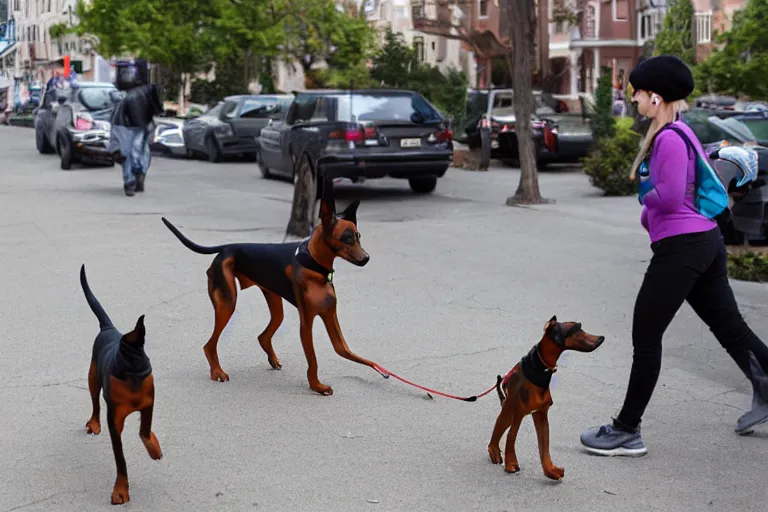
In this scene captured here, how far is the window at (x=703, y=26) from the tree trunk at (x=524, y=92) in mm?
32109

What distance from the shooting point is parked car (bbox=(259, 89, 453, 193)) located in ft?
59.1

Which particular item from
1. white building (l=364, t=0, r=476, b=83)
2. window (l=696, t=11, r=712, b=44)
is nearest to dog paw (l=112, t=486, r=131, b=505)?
window (l=696, t=11, r=712, b=44)

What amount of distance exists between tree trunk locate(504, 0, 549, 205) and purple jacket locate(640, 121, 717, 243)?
1205cm

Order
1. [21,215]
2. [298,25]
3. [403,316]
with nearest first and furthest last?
1. [403,316]
2. [21,215]
3. [298,25]

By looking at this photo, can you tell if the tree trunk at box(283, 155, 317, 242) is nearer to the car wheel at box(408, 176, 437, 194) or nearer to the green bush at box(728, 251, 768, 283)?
the green bush at box(728, 251, 768, 283)

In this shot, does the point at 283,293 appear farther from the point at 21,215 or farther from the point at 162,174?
the point at 162,174

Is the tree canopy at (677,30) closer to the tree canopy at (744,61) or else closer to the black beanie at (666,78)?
the tree canopy at (744,61)

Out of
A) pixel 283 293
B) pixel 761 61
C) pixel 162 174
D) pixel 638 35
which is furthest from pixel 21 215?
pixel 638 35

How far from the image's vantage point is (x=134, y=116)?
18.2 m

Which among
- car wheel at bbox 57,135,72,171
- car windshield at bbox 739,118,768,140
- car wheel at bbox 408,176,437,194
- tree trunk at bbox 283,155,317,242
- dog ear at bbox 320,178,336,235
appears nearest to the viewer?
dog ear at bbox 320,178,336,235

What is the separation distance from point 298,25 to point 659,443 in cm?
4304

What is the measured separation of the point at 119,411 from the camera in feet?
16.0

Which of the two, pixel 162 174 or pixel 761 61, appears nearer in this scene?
pixel 162 174

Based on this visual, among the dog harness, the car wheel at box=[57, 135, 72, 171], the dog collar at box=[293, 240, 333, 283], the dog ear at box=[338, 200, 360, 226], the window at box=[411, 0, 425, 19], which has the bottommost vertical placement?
the dog harness
